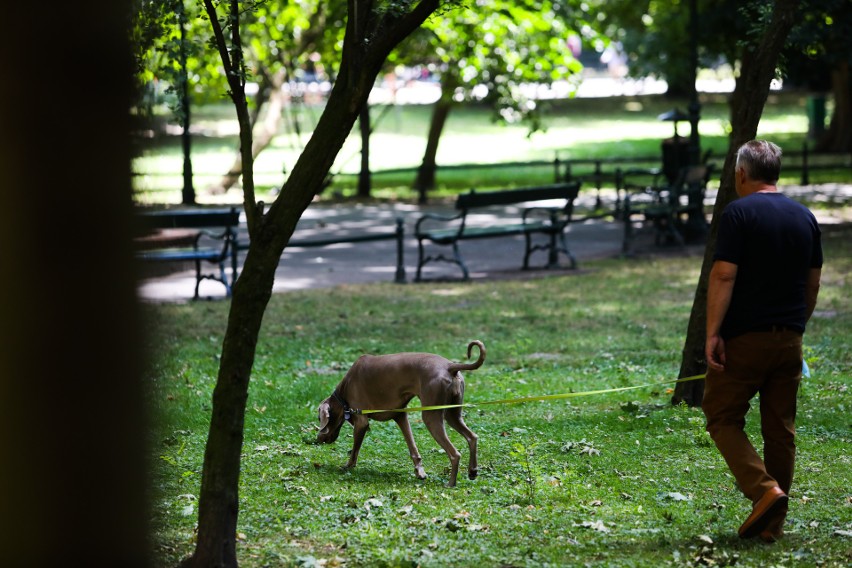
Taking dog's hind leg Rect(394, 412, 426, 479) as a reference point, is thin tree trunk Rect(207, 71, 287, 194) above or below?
above

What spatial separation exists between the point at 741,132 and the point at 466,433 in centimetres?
304

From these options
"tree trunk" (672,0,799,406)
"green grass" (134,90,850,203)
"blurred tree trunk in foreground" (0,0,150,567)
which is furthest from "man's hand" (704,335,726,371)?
"green grass" (134,90,850,203)

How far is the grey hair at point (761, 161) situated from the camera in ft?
16.6

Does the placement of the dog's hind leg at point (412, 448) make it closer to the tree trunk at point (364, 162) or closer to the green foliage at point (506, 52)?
the green foliage at point (506, 52)

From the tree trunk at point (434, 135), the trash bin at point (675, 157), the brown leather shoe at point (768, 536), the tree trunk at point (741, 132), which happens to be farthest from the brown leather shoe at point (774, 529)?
the tree trunk at point (434, 135)

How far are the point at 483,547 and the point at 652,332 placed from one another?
21.9 ft

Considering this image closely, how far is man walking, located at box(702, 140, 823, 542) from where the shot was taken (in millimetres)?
4926

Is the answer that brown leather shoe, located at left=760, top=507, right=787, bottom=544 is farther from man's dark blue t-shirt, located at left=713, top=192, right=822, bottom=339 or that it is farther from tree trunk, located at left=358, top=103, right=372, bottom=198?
tree trunk, located at left=358, top=103, right=372, bottom=198

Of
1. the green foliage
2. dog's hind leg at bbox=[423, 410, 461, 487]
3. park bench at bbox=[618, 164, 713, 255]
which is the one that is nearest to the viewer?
dog's hind leg at bbox=[423, 410, 461, 487]

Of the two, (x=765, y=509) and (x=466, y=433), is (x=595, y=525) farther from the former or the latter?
(x=466, y=433)

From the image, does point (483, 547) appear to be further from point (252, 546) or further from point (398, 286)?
point (398, 286)

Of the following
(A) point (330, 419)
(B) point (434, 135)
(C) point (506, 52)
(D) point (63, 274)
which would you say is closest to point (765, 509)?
(A) point (330, 419)

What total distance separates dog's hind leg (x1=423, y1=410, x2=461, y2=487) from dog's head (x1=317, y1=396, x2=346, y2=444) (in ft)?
2.19

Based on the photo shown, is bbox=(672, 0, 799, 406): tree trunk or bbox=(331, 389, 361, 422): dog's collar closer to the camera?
bbox=(331, 389, 361, 422): dog's collar
